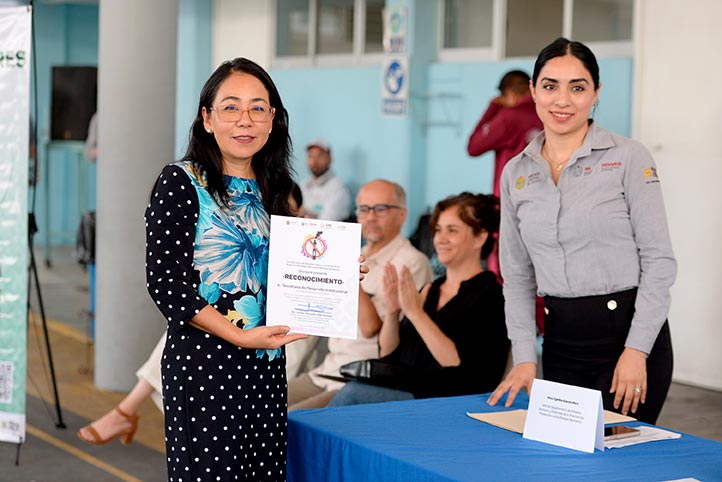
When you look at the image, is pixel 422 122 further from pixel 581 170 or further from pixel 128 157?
pixel 581 170

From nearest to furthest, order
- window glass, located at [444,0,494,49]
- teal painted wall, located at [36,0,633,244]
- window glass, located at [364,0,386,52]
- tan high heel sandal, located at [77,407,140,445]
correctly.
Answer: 1. tan high heel sandal, located at [77,407,140,445]
2. teal painted wall, located at [36,0,633,244]
3. window glass, located at [444,0,494,49]
4. window glass, located at [364,0,386,52]

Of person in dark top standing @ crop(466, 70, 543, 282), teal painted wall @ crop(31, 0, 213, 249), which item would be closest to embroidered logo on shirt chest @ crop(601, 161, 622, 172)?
person in dark top standing @ crop(466, 70, 543, 282)

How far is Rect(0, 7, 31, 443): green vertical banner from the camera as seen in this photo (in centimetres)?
424

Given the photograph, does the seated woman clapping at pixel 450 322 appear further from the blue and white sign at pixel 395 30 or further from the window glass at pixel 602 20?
the blue and white sign at pixel 395 30

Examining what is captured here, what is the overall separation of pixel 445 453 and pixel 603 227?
76 centimetres

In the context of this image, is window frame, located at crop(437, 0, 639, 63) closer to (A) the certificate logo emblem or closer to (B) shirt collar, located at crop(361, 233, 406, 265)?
(B) shirt collar, located at crop(361, 233, 406, 265)

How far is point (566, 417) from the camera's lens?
2.36 m

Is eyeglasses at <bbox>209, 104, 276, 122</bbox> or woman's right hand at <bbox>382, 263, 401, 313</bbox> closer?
eyeglasses at <bbox>209, 104, 276, 122</bbox>

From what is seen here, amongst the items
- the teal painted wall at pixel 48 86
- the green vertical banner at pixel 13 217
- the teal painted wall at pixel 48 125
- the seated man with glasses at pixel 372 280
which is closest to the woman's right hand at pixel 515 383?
the seated man with glasses at pixel 372 280

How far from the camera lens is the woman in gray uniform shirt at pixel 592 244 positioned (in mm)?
2662

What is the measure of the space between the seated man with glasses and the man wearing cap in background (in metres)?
4.44

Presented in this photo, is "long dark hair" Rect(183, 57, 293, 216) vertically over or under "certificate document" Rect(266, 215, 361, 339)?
over

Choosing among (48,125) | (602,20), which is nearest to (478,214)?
(602,20)

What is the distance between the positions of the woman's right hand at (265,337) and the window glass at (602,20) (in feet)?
17.6
